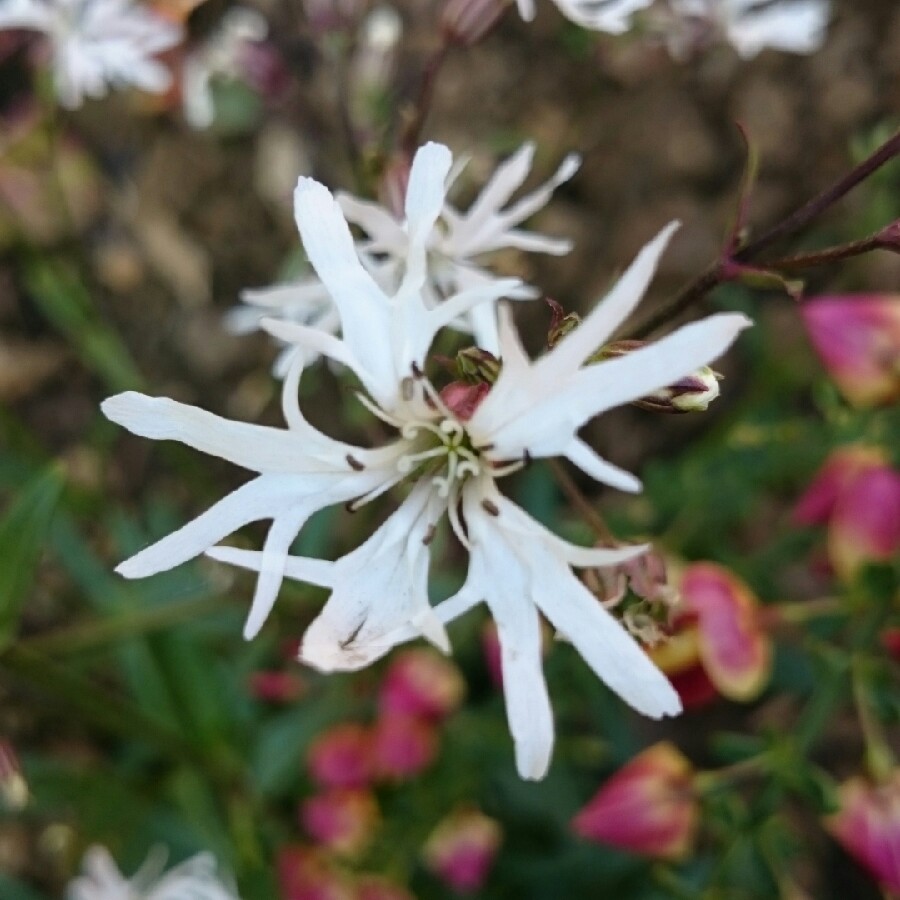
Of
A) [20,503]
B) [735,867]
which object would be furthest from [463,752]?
[20,503]

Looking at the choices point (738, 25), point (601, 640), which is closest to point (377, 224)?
point (601, 640)

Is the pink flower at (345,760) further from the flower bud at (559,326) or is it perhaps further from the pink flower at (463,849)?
the flower bud at (559,326)

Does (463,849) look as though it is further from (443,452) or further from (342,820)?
(443,452)

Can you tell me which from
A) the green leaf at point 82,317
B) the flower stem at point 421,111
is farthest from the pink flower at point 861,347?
the green leaf at point 82,317

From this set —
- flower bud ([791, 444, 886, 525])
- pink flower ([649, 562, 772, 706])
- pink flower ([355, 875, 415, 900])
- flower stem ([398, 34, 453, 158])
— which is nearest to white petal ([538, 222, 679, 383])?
flower stem ([398, 34, 453, 158])

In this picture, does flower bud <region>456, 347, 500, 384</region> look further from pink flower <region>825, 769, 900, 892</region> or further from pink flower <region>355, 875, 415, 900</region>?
pink flower <region>355, 875, 415, 900</region>

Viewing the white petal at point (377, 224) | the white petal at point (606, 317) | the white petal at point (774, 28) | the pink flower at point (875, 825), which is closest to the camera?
the white petal at point (606, 317)

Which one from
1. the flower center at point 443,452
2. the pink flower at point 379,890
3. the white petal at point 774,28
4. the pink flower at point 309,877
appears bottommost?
the pink flower at point 309,877
